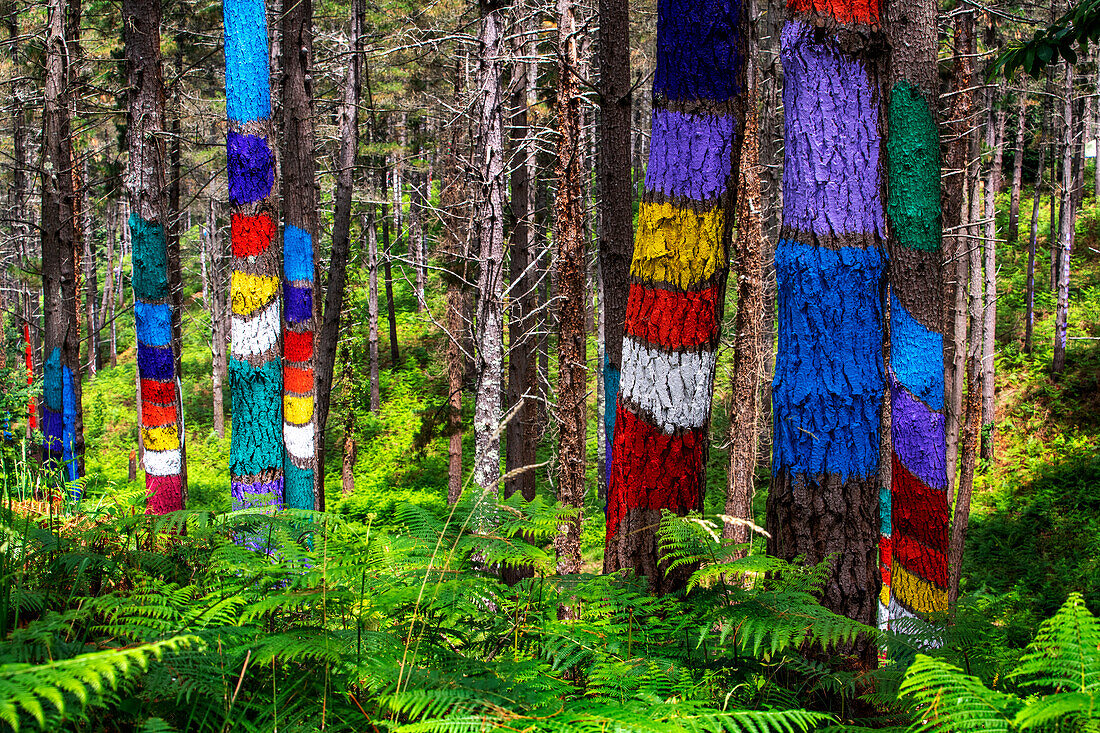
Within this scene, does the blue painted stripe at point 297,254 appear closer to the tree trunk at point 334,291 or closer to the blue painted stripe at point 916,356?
the tree trunk at point 334,291

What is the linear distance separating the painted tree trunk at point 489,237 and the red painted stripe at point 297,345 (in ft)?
5.60

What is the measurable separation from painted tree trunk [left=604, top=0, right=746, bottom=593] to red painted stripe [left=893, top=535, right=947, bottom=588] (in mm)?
3577

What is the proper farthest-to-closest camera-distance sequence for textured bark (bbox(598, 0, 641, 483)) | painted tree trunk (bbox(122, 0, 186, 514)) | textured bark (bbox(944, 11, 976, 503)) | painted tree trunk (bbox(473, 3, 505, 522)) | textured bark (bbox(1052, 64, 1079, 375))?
1. textured bark (bbox(1052, 64, 1079, 375))
2. textured bark (bbox(944, 11, 976, 503))
3. painted tree trunk (bbox(122, 0, 186, 514))
4. painted tree trunk (bbox(473, 3, 505, 522))
5. textured bark (bbox(598, 0, 641, 483))

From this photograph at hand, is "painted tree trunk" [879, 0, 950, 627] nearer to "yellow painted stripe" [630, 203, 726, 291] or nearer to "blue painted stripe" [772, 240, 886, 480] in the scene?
"blue painted stripe" [772, 240, 886, 480]

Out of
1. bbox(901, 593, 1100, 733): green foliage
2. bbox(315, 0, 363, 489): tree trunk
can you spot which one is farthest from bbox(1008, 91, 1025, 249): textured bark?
bbox(901, 593, 1100, 733): green foliage

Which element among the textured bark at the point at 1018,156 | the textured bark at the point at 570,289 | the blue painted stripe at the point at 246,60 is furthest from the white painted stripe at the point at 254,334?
the textured bark at the point at 1018,156

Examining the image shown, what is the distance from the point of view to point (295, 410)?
6.64 meters

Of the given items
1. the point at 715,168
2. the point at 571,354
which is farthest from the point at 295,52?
the point at 715,168

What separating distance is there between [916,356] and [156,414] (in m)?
7.92

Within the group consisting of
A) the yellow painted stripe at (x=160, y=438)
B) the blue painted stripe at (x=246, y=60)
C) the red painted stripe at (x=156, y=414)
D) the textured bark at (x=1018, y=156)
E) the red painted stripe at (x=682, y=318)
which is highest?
the textured bark at (x=1018, y=156)

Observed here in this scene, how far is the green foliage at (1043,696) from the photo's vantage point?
1.47 meters

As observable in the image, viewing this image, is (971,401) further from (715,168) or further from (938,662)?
(938,662)

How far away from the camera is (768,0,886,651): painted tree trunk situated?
318 centimetres

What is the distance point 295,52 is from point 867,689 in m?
8.38
